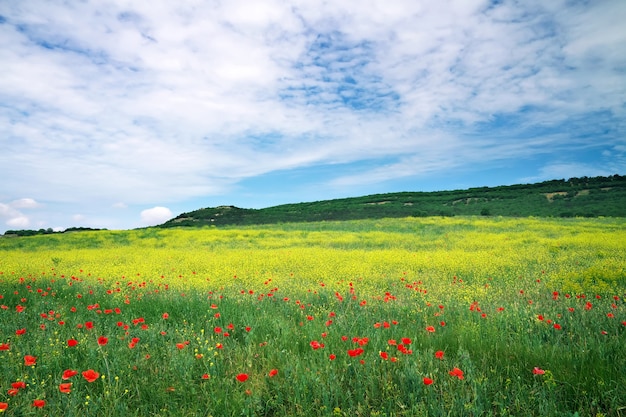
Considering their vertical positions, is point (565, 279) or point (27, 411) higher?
point (27, 411)

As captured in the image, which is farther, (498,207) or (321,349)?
(498,207)

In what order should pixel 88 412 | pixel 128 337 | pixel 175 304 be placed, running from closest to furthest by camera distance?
1. pixel 88 412
2. pixel 128 337
3. pixel 175 304

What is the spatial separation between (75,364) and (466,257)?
1186 cm

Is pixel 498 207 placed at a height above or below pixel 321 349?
above

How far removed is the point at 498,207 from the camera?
55.2 m

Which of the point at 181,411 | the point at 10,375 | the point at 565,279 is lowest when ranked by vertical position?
the point at 565,279

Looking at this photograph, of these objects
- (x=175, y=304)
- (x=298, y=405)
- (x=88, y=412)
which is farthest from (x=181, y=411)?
(x=175, y=304)

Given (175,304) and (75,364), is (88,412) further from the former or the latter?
(175,304)

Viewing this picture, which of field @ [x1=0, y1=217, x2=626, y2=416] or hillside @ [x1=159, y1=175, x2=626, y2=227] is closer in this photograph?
field @ [x1=0, y1=217, x2=626, y2=416]

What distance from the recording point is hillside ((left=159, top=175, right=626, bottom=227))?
150 feet

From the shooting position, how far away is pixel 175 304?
6.69 m

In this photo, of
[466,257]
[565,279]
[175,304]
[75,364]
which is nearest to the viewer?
[75,364]

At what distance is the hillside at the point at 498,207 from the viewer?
150 ft

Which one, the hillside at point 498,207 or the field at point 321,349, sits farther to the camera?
the hillside at point 498,207
